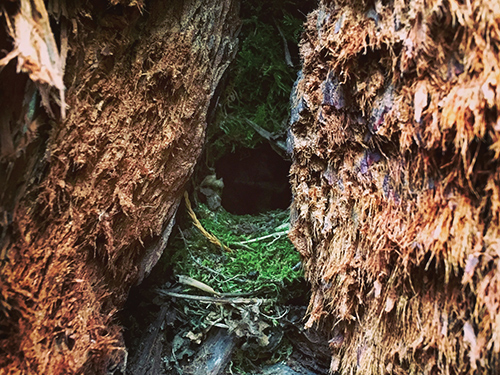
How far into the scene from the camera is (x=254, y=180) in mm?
2891

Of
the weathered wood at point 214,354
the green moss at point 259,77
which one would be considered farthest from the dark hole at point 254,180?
the weathered wood at point 214,354

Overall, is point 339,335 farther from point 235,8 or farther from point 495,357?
point 235,8

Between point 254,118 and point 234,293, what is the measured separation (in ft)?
4.11

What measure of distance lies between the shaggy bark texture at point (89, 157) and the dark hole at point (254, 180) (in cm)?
101

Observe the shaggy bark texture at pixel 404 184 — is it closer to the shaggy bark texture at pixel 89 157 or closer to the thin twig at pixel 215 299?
the thin twig at pixel 215 299

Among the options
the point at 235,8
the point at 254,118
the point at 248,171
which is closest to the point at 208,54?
the point at 235,8

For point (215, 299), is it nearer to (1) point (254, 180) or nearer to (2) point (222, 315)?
(2) point (222, 315)

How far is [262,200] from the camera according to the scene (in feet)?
9.61

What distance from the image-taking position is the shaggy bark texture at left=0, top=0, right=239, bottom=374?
1.10 meters

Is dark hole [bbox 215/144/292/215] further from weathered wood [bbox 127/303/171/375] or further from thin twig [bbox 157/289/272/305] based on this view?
weathered wood [bbox 127/303/171/375]

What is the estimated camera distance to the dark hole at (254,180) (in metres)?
2.81

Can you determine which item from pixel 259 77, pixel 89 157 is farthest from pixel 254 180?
pixel 89 157

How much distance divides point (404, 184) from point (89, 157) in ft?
3.75

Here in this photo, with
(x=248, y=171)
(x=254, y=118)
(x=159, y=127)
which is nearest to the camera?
(x=159, y=127)
